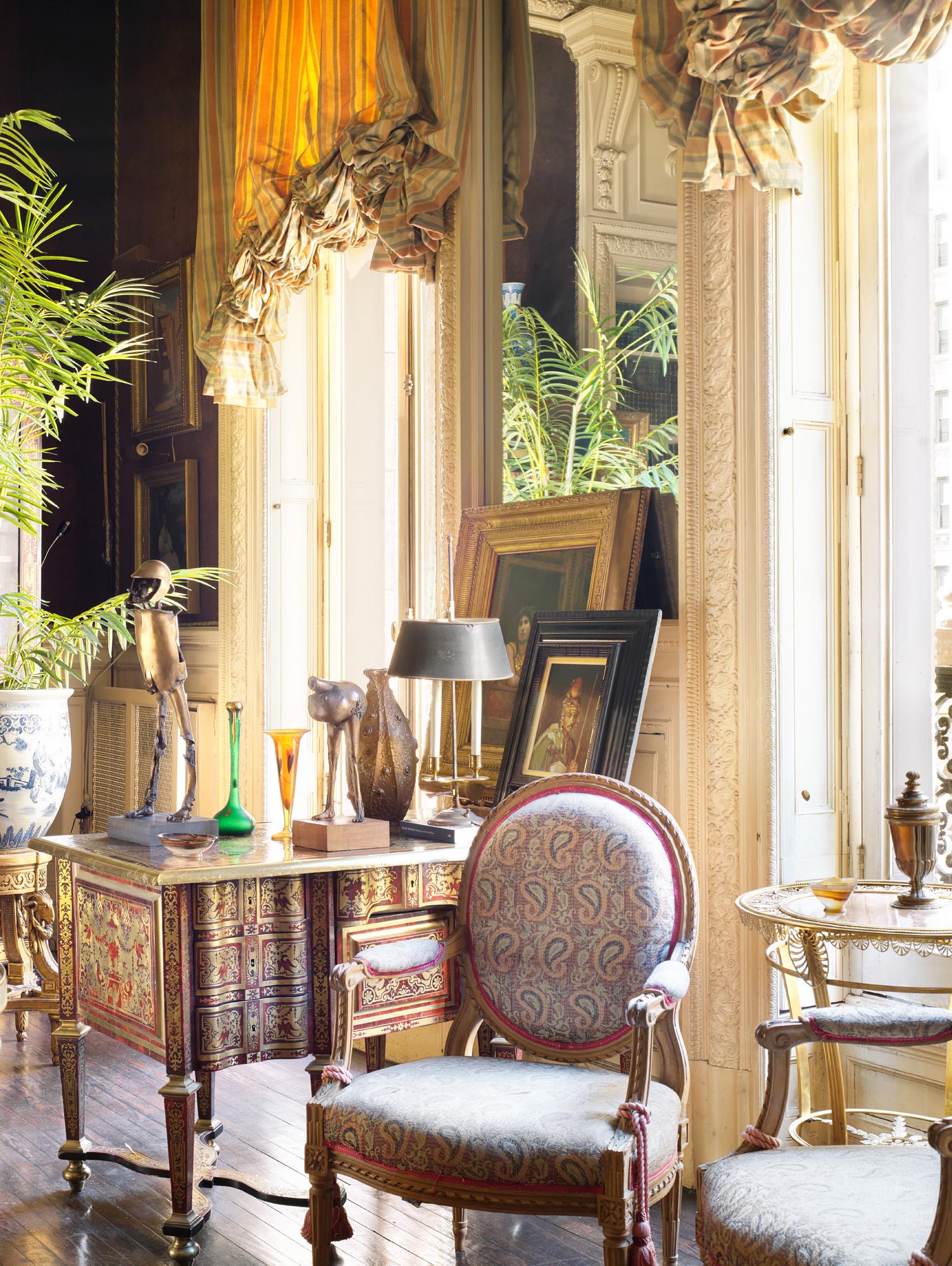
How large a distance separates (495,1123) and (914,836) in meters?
1.00

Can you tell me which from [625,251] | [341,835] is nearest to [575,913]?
[341,835]

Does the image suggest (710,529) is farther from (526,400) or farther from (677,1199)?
(677,1199)

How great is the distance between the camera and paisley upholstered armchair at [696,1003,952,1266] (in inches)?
72.7

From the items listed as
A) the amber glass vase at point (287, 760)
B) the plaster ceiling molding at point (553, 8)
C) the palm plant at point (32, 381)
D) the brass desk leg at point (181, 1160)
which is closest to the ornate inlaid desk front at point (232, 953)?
the brass desk leg at point (181, 1160)

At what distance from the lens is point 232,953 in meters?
3.09

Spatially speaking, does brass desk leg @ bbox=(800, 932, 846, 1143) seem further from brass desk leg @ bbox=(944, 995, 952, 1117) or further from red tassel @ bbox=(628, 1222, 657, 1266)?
red tassel @ bbox=(628, 1222, 657, 1266)

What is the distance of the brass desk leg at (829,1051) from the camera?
263cm

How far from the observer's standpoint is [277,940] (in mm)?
3166

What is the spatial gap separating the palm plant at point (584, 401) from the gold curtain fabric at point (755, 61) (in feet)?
1.49

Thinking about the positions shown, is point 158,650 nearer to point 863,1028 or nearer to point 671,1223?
point 671,1223

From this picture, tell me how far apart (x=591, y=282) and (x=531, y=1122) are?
92.6 inches

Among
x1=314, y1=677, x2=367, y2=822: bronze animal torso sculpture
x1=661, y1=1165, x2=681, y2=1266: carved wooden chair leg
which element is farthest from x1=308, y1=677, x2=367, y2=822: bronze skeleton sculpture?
x1=661, y1=1165, x2=681, y2=1266: carved wooden chair leg

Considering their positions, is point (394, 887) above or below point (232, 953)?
above

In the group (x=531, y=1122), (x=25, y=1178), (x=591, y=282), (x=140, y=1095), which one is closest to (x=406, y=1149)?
(x=531, y=1122)
